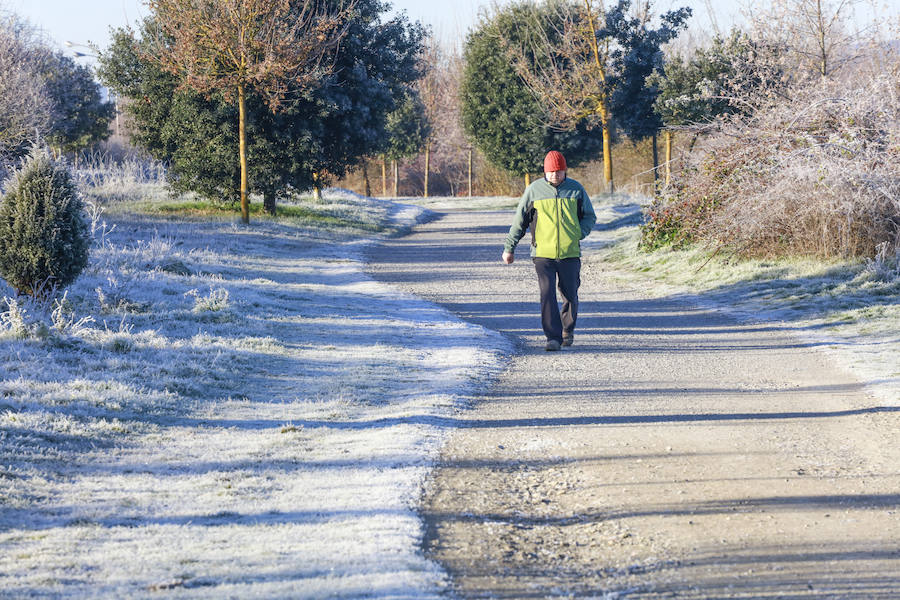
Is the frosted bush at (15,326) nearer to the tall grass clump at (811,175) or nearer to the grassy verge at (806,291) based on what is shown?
the grassy verge at (806,291)

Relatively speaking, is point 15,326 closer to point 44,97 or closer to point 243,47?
point 243,47

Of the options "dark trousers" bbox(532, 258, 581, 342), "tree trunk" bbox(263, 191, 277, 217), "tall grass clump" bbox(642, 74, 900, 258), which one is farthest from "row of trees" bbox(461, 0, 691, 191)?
"dark trousers" bbox(532, 258, 581, 342)

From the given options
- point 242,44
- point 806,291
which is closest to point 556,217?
A: point 806,291

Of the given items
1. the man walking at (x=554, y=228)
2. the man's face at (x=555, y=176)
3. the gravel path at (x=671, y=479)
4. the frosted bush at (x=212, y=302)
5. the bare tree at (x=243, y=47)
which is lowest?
the gravel path at (x=671, y=479)

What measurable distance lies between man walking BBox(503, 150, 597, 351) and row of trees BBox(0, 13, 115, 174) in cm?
1620

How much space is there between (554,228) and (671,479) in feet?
13.8

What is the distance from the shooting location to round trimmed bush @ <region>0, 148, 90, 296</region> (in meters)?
9.99

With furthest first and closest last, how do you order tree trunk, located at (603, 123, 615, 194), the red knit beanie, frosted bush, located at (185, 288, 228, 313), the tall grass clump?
tree trunk, located at (603, 123, 615, 194) → the tall grass clump → frosted bush, located at (185, 288, 228, 313) → the red knit beanie

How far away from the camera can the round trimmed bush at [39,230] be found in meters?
9.99

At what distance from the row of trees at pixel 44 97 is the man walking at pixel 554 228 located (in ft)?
53.1

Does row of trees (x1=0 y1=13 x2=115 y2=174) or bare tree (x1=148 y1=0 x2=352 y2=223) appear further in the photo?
row of trees (x1=0 y1=13 x2=115 y2=174)

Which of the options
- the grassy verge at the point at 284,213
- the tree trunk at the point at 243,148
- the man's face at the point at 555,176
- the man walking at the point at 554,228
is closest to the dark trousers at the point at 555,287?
the man walking at the point at 554,228

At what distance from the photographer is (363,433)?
6.37m

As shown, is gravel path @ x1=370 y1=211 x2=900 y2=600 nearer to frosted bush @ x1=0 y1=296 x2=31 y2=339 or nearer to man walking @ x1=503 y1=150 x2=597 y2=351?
man walking @ x1=503 y1=150 x2=597 y2=351
